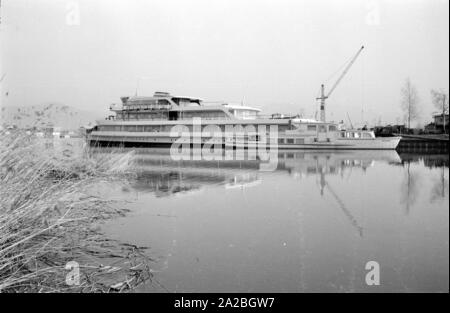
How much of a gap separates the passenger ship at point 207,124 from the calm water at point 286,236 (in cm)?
1589

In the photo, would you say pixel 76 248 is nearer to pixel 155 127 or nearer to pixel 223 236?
pixel 223 236

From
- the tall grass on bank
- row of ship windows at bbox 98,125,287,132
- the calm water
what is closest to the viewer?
the tall grass on bank

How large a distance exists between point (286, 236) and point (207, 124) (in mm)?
22138

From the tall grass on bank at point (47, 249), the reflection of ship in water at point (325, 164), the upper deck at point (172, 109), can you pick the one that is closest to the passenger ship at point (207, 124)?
the upper deck at point (172, 109)

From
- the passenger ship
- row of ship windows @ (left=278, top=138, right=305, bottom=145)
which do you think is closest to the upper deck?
the passenger ship

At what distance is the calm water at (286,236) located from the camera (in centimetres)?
310

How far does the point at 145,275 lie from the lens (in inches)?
128

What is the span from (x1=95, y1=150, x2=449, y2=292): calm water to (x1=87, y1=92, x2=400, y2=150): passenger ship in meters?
15.9

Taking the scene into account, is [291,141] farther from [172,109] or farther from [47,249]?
[47,249]

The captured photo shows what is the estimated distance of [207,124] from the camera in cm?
2622

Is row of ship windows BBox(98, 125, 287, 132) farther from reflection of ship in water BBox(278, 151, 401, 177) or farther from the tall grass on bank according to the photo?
the tall grass on bank

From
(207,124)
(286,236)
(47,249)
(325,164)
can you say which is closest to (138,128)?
(207,124)

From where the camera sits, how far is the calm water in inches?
122
